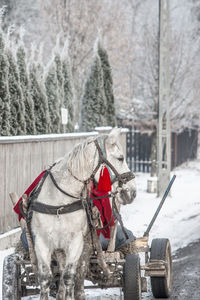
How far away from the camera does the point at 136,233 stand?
11281 millimetres

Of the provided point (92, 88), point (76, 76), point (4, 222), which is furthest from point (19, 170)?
point (76, 76)

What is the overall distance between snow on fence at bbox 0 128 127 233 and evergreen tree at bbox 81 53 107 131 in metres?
5.90

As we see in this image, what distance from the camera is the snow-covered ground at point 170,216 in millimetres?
10909

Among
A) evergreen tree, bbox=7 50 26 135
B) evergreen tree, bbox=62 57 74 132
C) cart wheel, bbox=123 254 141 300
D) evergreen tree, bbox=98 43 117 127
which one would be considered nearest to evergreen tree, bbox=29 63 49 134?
evergreen tree, bbox=7 50 26 135

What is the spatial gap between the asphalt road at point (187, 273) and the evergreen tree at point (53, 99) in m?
6.35

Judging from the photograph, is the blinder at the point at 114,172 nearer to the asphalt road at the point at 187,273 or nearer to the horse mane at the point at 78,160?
the horse mane at the point at 78,160

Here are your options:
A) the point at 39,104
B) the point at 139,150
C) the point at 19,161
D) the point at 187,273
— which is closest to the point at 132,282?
the point at 187,273

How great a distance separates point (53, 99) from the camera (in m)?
16.3

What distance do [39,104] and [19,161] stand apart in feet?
13.7

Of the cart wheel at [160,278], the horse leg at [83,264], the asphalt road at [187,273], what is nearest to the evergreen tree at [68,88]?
the asphalt road at [187,273]

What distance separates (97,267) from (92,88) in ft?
41.4

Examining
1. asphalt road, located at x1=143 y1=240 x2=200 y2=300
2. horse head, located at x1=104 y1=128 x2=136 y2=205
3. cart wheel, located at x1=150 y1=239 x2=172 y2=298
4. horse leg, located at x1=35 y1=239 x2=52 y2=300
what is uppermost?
horse head, located at x1=104 y1=128 x2=136 y2=205

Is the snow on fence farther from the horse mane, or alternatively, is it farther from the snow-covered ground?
the horse mane

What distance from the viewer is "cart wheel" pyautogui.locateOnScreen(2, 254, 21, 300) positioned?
6078 millimetres
